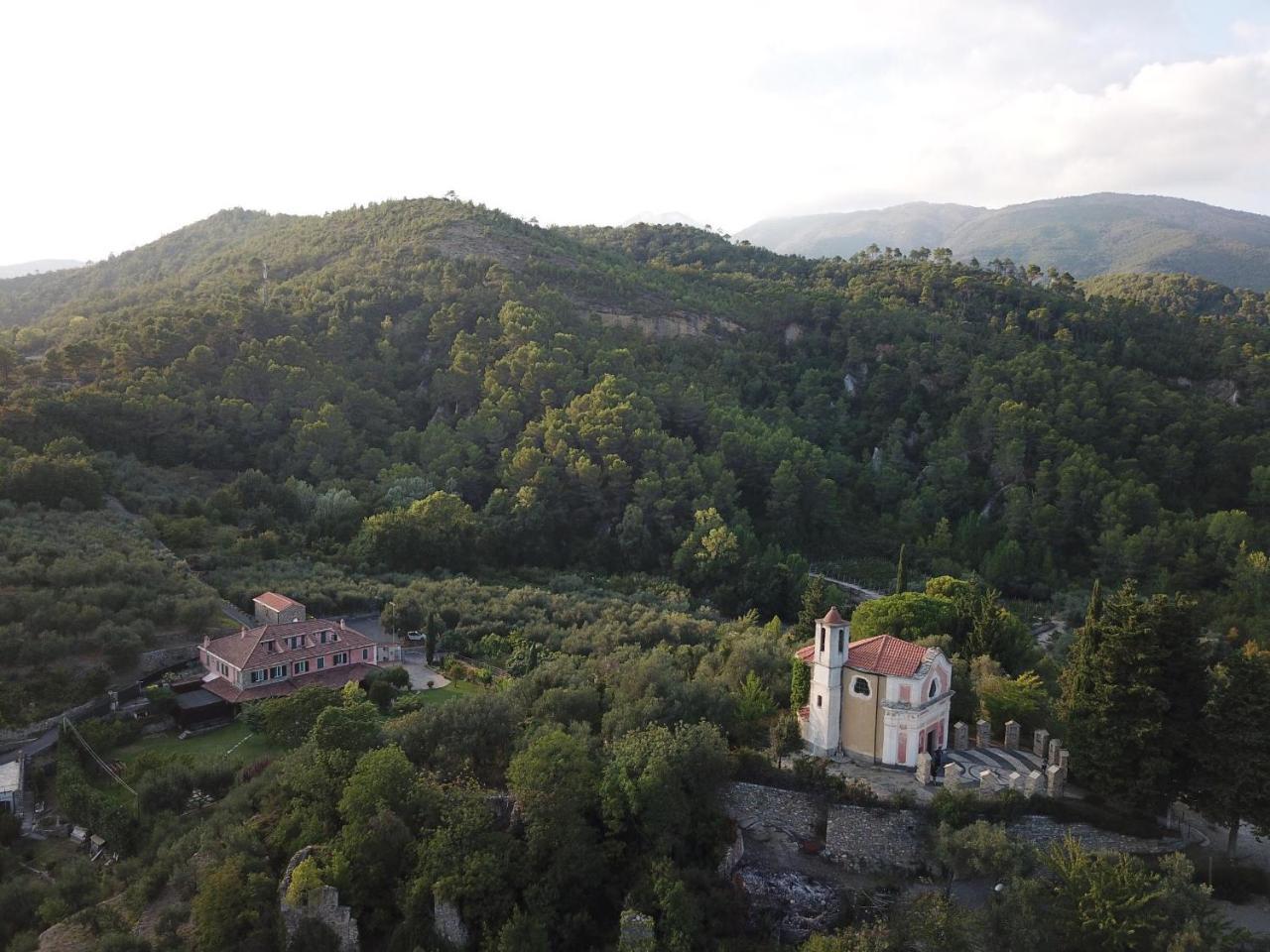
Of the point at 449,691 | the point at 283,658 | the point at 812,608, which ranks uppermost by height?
the point at 283,658

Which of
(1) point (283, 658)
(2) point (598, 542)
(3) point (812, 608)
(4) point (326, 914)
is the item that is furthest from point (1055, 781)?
(2) point (598, 542)

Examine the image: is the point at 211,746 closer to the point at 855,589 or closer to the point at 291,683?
the point at 291,683

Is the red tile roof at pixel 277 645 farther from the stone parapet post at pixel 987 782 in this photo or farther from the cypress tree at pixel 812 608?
the stone parapet post at pixel 987 782

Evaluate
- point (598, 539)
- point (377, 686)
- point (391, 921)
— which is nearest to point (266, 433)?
point (598, 539)

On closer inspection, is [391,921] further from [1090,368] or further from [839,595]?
[1090,368]

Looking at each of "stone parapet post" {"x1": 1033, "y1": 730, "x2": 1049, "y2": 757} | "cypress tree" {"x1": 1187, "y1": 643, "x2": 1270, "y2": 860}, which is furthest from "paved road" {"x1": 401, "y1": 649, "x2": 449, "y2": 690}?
"cypress tree" {"x1": 1187, "y1": 643, "x2": 1270, "y2": 860}

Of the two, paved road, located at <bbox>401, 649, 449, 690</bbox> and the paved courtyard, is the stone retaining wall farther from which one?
the paved courtyard
